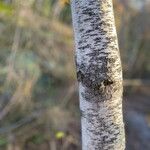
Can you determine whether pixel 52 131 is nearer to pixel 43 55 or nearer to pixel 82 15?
pixel 43 55

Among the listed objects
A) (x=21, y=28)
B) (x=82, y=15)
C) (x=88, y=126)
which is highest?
(x=21, y=28)

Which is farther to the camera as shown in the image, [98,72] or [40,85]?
[40,85]

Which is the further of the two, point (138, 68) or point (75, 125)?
point (138, 68)

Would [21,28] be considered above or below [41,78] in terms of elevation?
above

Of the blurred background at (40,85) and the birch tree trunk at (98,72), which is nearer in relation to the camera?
the birch tree trunk at (98,72)

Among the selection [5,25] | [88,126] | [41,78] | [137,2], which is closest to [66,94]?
[41,78]
